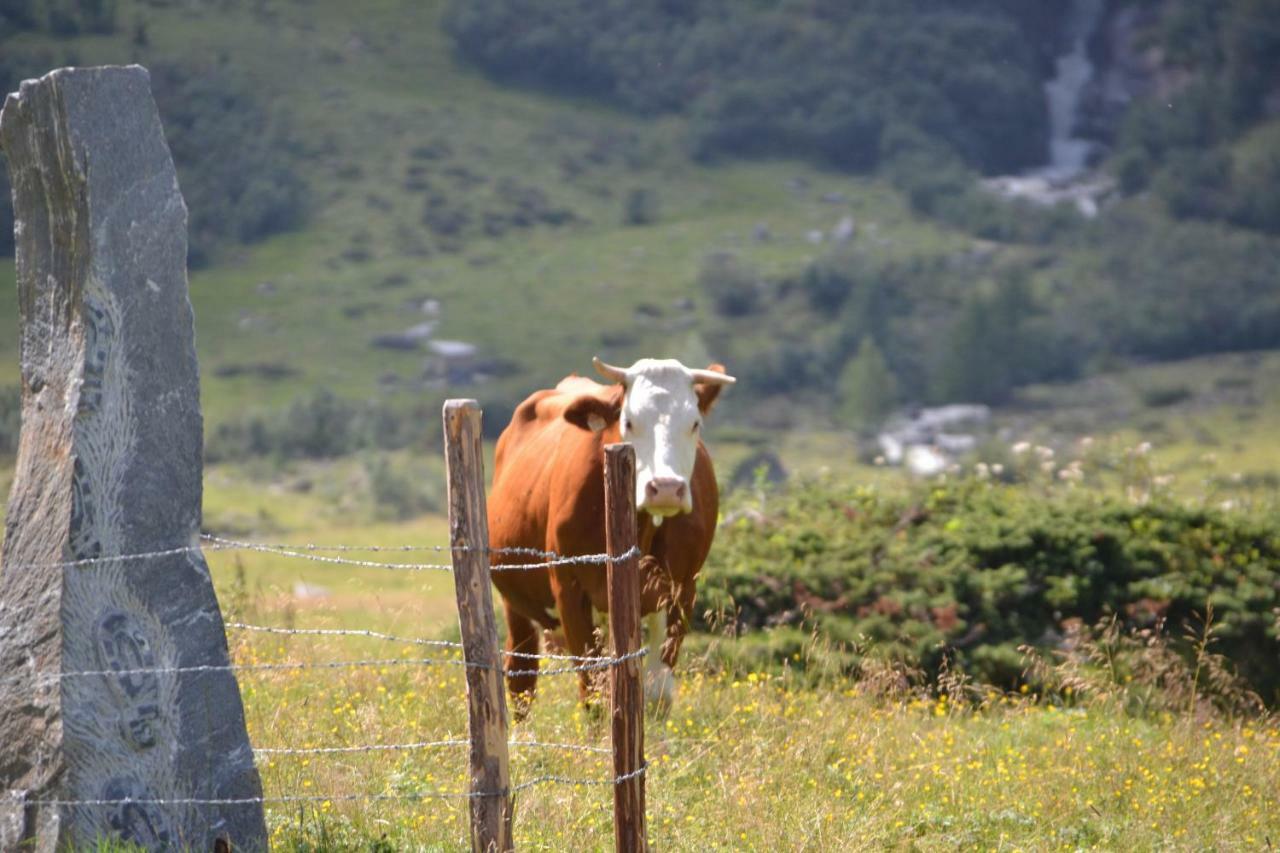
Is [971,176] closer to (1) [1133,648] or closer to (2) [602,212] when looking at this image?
(2) [602,212]

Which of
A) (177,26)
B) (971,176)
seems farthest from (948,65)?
(177,26)

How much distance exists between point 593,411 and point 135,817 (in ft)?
11.7

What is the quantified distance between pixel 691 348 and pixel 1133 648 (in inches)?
2525

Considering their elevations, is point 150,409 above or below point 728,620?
above

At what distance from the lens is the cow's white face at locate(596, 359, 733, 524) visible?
27.1 ft

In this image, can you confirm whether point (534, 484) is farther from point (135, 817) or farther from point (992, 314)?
point (992, 314)

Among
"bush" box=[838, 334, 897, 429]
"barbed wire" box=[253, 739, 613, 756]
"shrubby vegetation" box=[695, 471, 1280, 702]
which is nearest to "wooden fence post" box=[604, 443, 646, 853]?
"barbed wire" box=[253, 739, 613, 756]

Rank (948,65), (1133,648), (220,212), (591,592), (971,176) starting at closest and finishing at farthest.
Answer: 1. (591,592)
2. (1133,648)
3. (220,212)
4. (971,176)
5. (948,65)

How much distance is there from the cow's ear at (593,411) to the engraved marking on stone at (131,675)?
3.19 metres

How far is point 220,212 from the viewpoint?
99.6 m

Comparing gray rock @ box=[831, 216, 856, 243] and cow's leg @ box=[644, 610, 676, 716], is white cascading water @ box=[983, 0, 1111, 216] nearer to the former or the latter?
gray rock @ box=[831, 216, 856, 243]

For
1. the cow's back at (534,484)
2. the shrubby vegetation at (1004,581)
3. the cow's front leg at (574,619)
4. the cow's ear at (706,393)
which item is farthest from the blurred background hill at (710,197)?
the cow's ear at (706,393)

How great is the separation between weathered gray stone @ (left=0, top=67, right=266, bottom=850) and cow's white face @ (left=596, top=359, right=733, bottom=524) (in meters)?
2.56

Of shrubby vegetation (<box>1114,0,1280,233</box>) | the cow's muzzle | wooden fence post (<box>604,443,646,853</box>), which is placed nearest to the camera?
wooden fence post (<box>604,443,646,853</box>)
